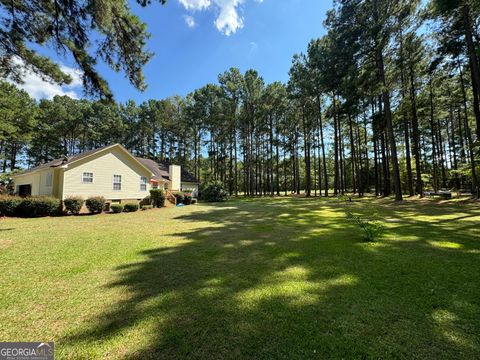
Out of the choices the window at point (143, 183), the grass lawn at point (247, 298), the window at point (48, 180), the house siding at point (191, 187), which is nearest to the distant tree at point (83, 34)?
the grass lawn at point (247, 298)

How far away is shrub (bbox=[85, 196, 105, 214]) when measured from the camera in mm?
13207

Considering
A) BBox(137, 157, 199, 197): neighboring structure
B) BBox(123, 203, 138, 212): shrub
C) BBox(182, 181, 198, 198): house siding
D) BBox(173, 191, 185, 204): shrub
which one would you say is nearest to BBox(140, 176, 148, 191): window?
BBox(137, 157, 199, 197): neighboring structure

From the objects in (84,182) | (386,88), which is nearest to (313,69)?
(386,88)

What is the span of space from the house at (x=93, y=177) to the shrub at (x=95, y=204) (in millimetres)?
2852

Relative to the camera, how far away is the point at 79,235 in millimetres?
7254


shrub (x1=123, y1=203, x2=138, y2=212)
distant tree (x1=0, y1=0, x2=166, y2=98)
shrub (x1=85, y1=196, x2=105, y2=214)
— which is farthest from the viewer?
shrub (x1=123, y1=203, x2=138, y2=212)

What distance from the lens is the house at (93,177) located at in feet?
49.5

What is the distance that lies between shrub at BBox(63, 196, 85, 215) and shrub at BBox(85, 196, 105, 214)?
0.52 m

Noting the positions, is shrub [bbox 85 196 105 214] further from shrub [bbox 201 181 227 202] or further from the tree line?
shrub [bbox 201 181 227 202]

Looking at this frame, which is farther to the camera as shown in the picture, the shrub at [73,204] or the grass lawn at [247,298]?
the shrub at [73,204]

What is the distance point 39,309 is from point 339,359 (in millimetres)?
3835

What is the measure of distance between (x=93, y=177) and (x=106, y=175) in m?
0.94

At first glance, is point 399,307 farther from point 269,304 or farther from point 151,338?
point 151,338

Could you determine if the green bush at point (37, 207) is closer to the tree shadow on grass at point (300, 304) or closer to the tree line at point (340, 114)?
the tree line at point (340, 114)
